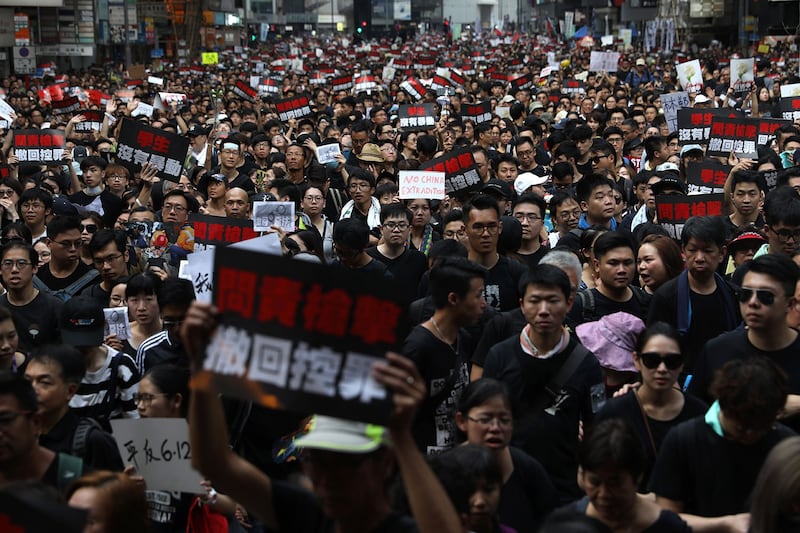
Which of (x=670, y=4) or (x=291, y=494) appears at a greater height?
(x=670, y=4)

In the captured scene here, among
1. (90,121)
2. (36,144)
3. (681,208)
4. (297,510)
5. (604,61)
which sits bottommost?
(297,510)

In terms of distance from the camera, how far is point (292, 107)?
20.8 meters

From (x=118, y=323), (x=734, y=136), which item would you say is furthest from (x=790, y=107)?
(x=118, y=323)

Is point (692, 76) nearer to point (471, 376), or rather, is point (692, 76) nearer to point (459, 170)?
point (459, 170)

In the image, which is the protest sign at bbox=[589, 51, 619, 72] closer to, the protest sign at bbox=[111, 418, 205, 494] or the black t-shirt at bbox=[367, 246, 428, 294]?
the black t-shirt at bbox=[367, 246, 428, 294]

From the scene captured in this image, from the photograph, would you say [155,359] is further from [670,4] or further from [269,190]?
[670,4]

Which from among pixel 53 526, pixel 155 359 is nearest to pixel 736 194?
pixel 155 359

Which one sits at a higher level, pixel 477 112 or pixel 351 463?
pixel 477 112

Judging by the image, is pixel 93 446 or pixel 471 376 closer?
pixel 93 446

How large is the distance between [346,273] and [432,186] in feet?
23.7

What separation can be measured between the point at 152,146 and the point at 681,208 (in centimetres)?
579

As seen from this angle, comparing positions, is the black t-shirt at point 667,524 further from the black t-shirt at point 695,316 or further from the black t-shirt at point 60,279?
the black t-shirt at point 60,279

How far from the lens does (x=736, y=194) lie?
29.5 feet

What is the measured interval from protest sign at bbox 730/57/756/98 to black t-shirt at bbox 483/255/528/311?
16639mm
